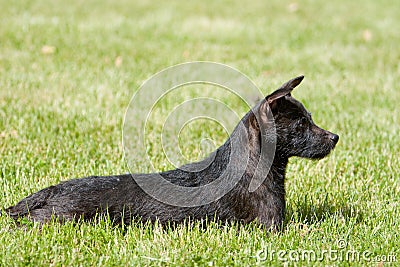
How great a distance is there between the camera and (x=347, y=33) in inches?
509

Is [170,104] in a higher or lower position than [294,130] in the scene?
higher

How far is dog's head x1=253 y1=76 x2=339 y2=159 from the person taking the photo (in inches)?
174

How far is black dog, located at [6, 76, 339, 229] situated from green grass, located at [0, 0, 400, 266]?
0.39 feet

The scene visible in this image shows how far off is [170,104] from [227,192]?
4018 mm

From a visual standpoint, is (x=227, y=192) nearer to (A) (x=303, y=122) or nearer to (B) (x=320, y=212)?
(A) (x=303, y=122)

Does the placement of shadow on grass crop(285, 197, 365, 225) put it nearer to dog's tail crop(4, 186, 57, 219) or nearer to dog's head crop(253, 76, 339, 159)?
dog's head crop(253, 76, 339, 159)

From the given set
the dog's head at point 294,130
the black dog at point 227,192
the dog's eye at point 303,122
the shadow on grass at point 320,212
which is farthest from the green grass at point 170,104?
the dog's eye at point 303,122

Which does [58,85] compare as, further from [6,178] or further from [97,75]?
[6,178]

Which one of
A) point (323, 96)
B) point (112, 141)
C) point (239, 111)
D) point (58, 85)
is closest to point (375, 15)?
point (323, 96)

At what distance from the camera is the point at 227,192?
175 inches

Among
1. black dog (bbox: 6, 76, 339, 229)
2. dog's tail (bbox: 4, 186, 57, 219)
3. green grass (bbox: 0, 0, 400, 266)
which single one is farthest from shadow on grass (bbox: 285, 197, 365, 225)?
dog's tail (bbox: 4, 186, 57, 219)

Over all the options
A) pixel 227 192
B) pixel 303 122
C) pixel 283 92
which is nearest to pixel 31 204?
pixel 227 192

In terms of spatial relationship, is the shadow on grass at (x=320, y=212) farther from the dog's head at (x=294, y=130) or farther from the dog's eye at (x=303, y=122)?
the dog's eye at (x=303, y=122)

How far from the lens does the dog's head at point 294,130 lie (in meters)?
4.41
